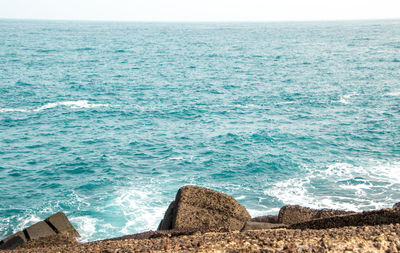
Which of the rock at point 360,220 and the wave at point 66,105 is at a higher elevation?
the rock at point 360,220

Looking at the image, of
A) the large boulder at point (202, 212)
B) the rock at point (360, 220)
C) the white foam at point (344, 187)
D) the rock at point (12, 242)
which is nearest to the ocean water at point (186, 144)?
the white foam at point (344, 187)

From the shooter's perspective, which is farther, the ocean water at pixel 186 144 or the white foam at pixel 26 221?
the ocean water at pixel 186 144

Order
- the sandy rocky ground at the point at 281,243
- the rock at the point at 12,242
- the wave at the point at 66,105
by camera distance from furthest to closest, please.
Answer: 1. the wave at the point at 66,105
2. the rock at the point at 12,242
3. the sandy rocky ground at the point at 281,243

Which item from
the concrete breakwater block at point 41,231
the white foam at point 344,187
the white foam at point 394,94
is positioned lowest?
the white foam at point 344,187

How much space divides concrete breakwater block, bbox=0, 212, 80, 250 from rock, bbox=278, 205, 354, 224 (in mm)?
11235

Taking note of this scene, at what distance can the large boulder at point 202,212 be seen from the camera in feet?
62.3

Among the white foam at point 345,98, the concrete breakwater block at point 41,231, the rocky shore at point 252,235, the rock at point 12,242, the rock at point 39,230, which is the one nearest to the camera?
the rocky shore at point 252,235

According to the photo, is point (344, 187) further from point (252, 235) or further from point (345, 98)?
point (345, 98)

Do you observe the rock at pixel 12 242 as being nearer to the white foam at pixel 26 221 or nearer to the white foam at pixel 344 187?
the white foam at pixel 26 221

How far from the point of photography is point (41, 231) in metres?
21.7

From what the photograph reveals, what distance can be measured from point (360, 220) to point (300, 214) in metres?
4.14

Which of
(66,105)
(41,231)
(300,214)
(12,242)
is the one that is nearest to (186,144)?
(41,231)

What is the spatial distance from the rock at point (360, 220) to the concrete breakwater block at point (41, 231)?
12.9 meters

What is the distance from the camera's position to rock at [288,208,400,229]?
48.4 feet
